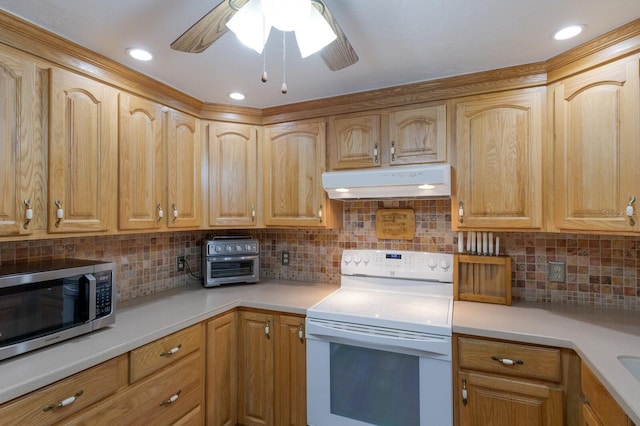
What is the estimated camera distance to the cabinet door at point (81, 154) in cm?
A: 140

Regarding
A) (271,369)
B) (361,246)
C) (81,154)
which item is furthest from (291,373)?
(81,154)

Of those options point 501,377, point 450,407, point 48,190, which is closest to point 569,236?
point 501,377

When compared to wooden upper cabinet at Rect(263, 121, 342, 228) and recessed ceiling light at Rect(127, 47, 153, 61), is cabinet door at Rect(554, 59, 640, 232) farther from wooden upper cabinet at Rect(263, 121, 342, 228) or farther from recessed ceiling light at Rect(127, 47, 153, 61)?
recessed ceiling light at Rect(127, 47, 153, 61)

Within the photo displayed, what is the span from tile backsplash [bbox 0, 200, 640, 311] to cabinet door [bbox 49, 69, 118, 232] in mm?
327

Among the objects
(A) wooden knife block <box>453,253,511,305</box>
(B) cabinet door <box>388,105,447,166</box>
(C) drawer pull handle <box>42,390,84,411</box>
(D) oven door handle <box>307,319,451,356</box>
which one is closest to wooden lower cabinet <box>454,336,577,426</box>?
(D) oven door handle <box>307,319,451,356</box>

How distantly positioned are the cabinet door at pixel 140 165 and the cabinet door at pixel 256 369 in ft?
2.71

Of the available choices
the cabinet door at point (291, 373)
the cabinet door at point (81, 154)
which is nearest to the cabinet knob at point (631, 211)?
the cabinet door at point (291, 373)

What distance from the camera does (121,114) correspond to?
168 centimetres

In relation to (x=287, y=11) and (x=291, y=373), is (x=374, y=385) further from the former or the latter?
(x=287, y=11)

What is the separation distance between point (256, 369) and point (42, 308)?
1.13m

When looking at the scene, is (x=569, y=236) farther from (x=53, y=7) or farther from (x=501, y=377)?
(x=53, y=7)

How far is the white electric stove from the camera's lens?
1.54m

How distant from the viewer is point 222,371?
1.88 meters

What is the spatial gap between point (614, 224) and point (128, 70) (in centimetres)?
243
